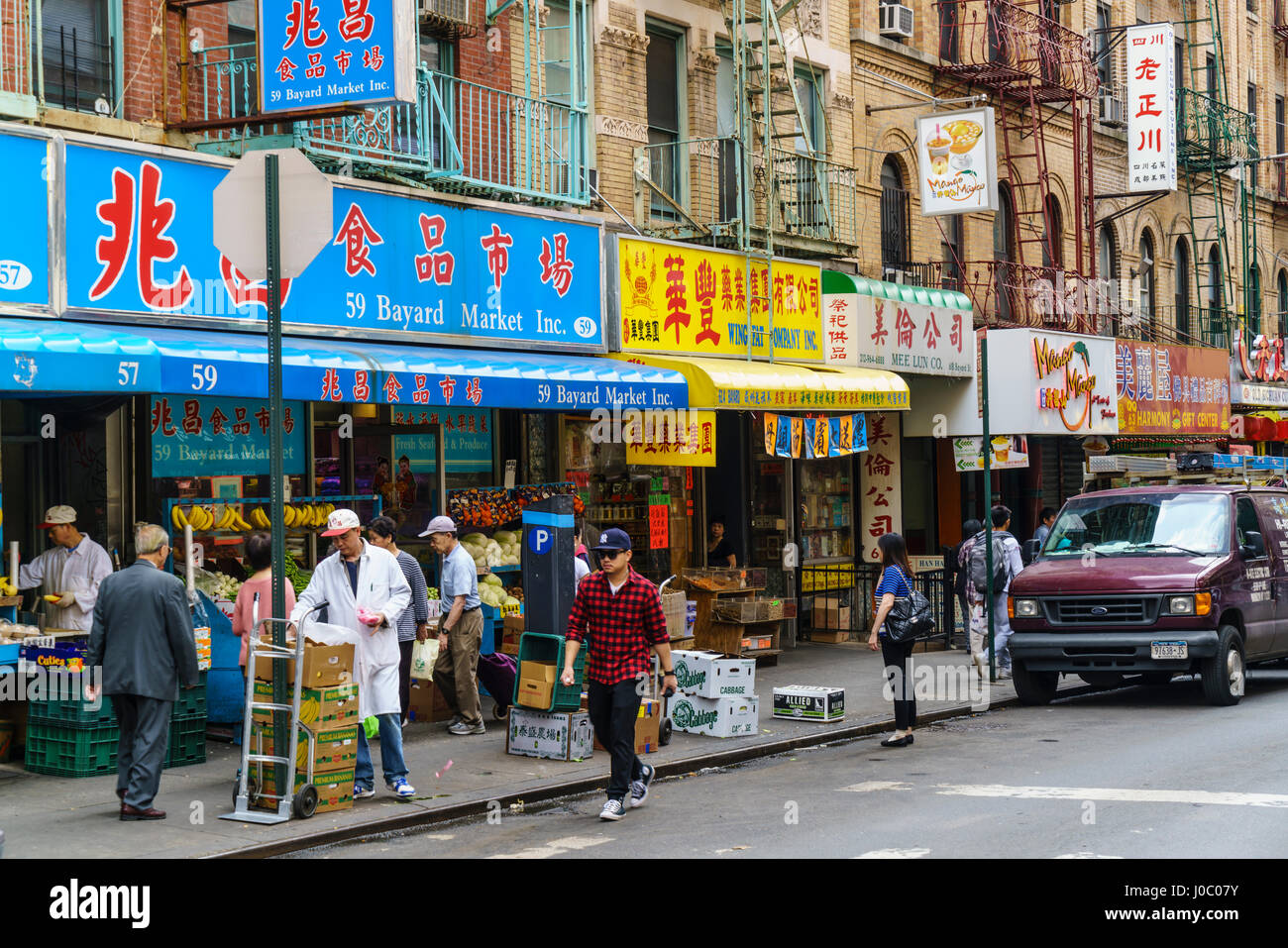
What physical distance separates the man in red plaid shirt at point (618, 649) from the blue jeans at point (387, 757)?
1240 mm

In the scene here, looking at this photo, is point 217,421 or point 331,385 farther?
point 217,421

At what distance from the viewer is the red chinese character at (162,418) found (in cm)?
1270

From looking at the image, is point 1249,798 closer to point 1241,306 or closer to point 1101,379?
point 1101,379

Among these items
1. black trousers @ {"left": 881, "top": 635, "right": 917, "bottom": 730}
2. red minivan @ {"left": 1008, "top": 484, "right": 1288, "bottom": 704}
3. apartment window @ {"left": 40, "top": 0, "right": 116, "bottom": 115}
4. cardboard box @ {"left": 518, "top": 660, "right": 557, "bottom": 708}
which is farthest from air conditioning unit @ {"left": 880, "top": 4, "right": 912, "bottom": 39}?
cardboard box @ {"left": 518, "top": 660, "right": 557, "bottom": 708}

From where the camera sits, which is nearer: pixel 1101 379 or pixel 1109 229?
pixel 1101 379

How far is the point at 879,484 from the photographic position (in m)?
22.5

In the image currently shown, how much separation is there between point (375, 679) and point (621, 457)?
811 cm

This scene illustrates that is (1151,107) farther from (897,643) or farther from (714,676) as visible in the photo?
(714,676)

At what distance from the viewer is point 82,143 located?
11891 millimetres

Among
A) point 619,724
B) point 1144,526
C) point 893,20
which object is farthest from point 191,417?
point 893,20

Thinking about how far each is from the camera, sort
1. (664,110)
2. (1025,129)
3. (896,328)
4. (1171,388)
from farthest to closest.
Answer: (1171,388), (1025,129), (896,328), (664,110)

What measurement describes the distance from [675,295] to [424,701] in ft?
20.5
